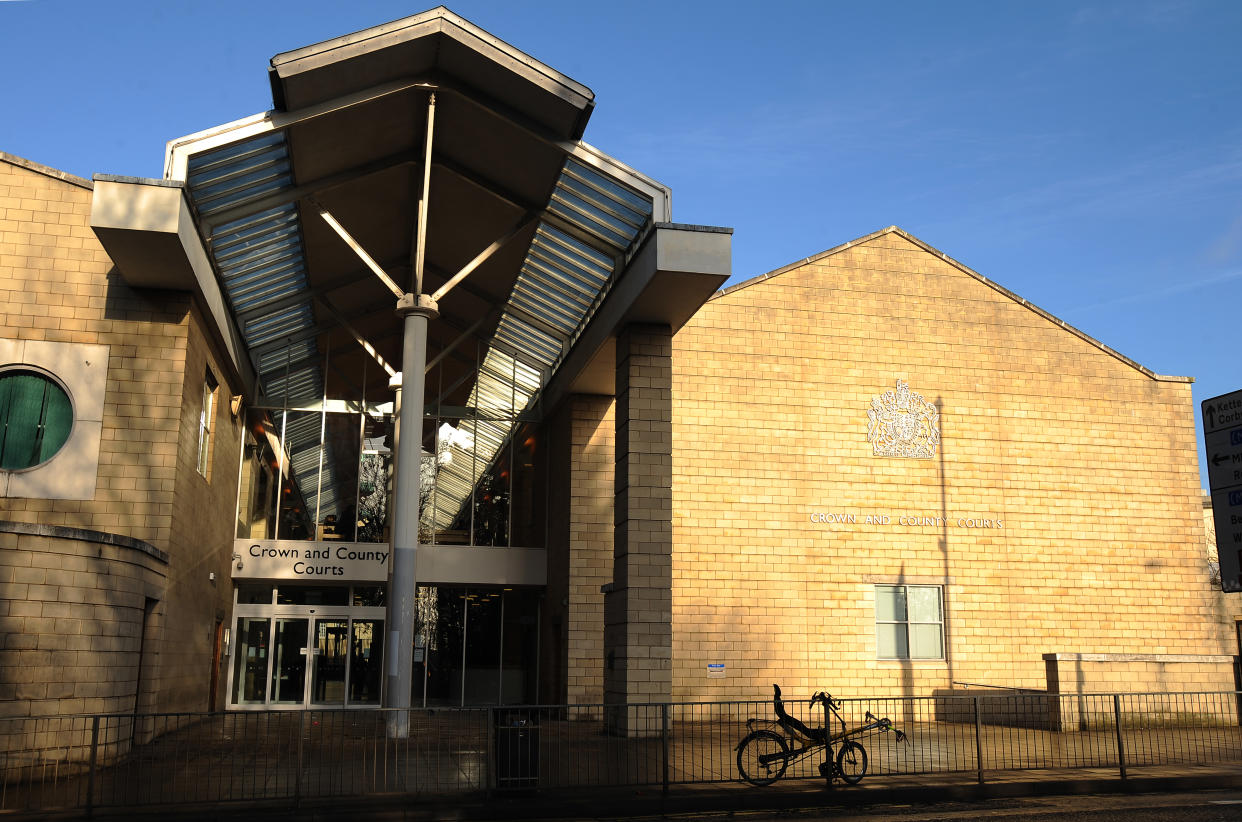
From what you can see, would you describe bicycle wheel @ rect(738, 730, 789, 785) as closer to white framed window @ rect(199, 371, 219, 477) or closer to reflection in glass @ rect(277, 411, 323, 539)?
white framed window @ rect(199, 371, 219, 477)

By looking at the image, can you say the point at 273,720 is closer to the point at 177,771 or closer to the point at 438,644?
the point at 438,644

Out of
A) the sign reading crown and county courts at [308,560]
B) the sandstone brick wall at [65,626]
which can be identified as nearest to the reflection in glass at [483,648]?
the sign reading crown and county courts at [308,560]

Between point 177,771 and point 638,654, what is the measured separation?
680 cm

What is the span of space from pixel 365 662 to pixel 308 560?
9.26 feet

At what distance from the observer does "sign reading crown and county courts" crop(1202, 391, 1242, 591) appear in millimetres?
5492

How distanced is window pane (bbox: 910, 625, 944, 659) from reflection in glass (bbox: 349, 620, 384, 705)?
473 inches

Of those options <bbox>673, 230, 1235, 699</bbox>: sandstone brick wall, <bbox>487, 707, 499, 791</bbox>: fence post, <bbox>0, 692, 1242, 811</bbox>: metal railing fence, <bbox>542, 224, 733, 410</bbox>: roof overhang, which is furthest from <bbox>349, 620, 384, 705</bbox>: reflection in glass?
<bbox>487, 707, 499, 791</bbox>: fence post

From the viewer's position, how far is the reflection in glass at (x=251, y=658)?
23469 millimetres

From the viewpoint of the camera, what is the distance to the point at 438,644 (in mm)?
24828

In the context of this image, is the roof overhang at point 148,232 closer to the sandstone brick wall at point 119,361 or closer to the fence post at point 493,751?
the sandstone brick wall at point 119,361

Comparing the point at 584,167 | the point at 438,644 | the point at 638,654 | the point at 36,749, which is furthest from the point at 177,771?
the point at 438,644

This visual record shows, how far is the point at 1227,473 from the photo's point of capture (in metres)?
5.64

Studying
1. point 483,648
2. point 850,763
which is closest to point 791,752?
point 850,763

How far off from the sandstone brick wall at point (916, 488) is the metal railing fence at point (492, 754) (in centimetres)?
286
